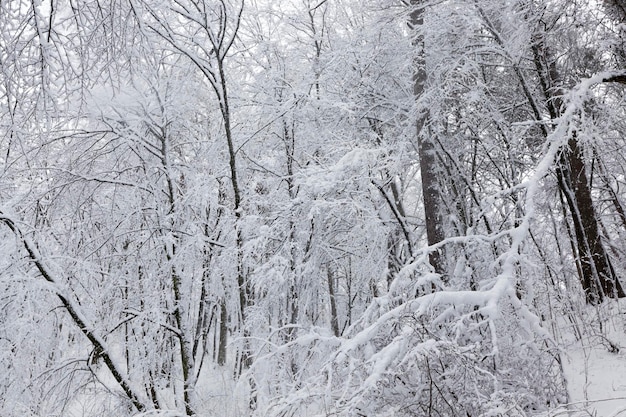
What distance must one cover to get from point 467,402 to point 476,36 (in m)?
7.06

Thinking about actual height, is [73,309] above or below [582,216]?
below

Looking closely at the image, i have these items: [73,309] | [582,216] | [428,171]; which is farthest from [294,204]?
[582,216]

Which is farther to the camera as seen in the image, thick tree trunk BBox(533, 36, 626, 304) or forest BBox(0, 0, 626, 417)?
thick tree trunk BBox(533, 36, 626, 304)

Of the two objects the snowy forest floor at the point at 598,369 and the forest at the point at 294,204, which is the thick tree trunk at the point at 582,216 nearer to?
the forest at the point at 294,204

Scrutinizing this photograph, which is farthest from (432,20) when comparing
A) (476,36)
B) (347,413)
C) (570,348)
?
(347,413)

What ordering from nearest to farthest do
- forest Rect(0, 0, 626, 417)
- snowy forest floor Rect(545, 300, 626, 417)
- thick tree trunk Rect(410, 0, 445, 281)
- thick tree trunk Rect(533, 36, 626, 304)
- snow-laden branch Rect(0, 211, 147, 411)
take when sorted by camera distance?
forest Rect(0, 0, 626, 417) < snowy forest floor Rect(545, 300, 626, 417) < snow-laden branch Rect(0, 211, 147, 411) < thick tree trunk Rect(410, 0, 445, 281) < thick tree trunk Rect(533, 36, 626, 304)

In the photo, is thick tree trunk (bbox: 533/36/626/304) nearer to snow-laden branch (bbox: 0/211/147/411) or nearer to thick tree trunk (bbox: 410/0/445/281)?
thick tree trunk (bbox: 410/0/445/281)

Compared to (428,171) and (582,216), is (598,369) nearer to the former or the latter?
(428,171)

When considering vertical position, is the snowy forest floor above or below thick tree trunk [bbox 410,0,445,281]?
below

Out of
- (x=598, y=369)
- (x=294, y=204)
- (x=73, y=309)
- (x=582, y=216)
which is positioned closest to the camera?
(x=598, y=369)

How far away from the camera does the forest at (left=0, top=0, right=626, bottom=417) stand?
3723 millimetres

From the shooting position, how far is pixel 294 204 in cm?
820

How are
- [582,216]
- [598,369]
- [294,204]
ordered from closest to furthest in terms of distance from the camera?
[598,369] → [294,204] → [582,216]

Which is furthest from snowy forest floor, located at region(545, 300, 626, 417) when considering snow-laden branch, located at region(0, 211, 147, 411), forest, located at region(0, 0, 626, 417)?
snow-laden branch, located at region(0, 211, 147, 411)
